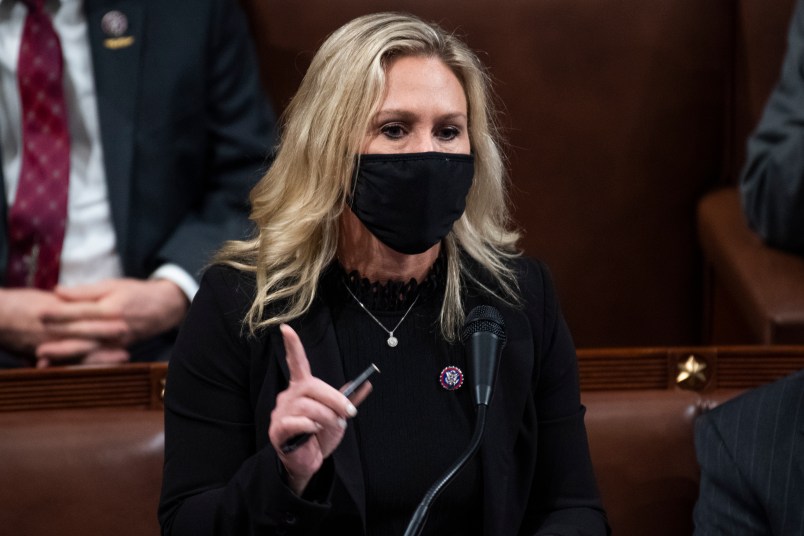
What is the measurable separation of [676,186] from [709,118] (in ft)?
0.36

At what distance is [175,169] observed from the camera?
1.50 metres

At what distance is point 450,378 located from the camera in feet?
3.40

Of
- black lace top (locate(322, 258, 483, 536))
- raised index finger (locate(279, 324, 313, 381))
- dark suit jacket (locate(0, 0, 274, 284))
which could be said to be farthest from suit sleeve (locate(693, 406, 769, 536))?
dark suit jacket (locate(0, 0, 274, 284))

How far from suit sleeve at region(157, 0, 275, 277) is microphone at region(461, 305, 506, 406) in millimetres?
616

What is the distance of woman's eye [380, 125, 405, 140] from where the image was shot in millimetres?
1011

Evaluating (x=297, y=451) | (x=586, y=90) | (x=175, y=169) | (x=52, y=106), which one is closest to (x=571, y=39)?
(x=586, y=90)

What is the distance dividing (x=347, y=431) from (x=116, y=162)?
620 mm

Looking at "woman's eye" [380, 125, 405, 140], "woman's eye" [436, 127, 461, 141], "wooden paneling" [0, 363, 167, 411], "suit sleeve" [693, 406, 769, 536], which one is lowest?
"suit sleeve" [693, 406, 769, 536]

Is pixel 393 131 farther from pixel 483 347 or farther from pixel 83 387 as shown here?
pixel 83 387

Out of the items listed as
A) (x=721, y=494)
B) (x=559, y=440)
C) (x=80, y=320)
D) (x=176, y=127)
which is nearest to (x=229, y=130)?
(x=176, y=127)

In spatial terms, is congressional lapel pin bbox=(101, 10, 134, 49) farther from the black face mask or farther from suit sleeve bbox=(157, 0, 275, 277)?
the black face mask

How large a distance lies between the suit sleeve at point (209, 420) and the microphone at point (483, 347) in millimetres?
200

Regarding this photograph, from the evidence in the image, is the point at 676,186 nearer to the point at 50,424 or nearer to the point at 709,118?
the point at 709,118

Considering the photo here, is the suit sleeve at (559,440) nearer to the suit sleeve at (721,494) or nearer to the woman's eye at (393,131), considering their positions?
the suit sleeve at (721,494)
